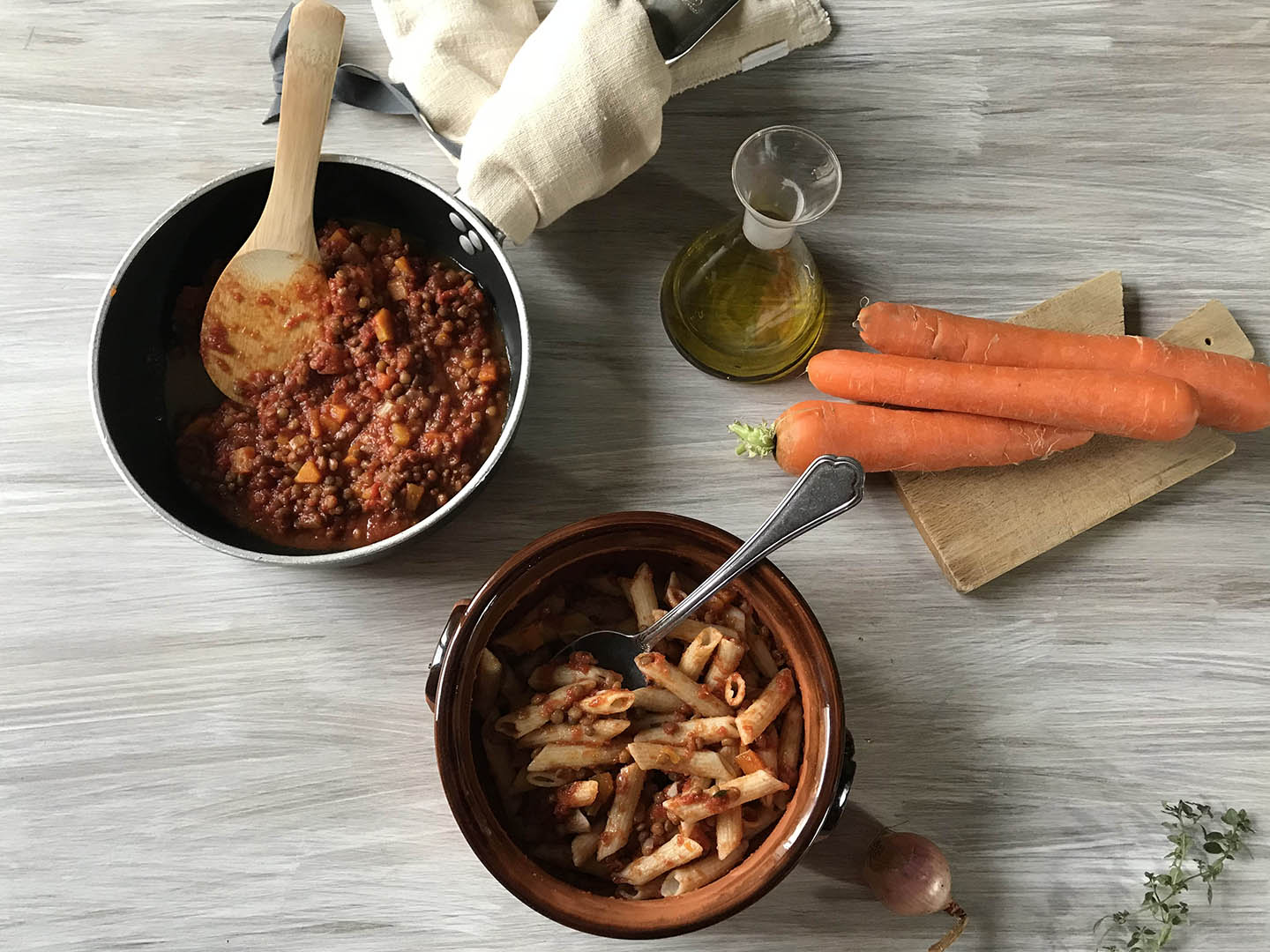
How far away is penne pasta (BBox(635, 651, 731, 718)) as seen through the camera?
1553 millimetres

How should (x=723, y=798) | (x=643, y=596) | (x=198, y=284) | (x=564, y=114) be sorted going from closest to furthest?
(x=723, y=798) → (x=643, y=596) → (x=564, y=114) → (x=198, y=284)

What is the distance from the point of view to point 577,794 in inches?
59.5

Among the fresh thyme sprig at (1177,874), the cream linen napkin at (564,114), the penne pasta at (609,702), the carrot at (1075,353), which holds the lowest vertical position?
the fresh thyme sprig at (1177,874)

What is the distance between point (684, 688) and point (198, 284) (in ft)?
3.69

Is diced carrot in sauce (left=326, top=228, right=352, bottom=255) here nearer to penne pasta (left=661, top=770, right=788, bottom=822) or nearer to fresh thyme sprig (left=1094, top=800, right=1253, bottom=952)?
penne pasta (left=661, top=770, right=788, bottom=822)

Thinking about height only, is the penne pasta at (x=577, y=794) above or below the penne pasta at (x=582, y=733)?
below

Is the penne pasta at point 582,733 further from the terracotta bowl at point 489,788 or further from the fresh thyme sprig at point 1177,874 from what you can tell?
the fresh thyme sprig at point 1177,874

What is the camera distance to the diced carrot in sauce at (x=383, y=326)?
1771mm

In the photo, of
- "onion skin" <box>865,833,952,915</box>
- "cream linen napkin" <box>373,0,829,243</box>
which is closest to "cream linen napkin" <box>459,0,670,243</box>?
"cream linen napkin" <box>373,0,829,243</box>

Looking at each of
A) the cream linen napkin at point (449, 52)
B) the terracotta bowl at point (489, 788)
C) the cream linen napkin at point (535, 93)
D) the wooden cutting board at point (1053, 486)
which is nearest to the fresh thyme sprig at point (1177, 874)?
the wooden cutting board at point (1053, 486)

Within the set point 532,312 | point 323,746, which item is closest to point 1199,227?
Result: point 532,312

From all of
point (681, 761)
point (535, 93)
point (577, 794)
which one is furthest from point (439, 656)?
point (535, 93)

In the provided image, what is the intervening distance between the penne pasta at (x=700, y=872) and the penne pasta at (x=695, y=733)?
157 mm

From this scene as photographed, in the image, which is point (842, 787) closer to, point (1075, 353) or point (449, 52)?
point (1075, 353)
